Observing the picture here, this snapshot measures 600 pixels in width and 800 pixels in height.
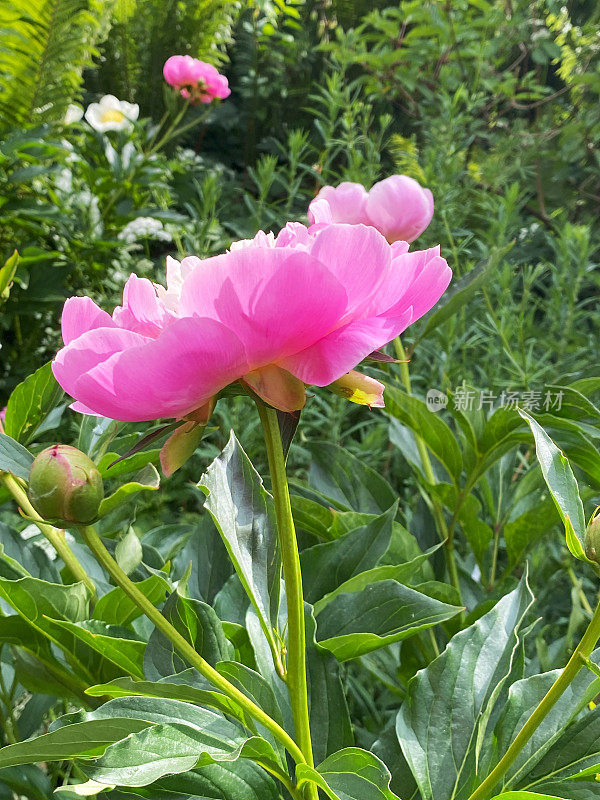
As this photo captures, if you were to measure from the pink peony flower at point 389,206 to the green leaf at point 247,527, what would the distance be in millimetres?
359

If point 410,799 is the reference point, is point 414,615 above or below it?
above

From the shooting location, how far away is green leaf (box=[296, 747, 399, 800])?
35 cm

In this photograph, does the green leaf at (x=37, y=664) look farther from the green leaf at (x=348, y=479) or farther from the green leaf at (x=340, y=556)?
the green leaf at (x=348, y=479)

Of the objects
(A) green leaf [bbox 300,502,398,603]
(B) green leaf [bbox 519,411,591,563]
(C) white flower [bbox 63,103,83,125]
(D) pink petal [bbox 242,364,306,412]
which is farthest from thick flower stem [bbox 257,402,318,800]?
(C) white flower [bbox 63,103,83,125]

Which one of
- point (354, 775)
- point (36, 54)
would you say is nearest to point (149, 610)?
point (354, 775)

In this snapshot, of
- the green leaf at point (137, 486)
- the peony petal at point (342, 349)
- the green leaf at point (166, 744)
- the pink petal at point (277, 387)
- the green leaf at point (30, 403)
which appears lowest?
the green leaf at point (166, 744)

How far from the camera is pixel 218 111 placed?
2988 millimetres

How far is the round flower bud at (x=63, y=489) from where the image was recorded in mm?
297

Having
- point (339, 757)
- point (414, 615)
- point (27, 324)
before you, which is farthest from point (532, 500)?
point (27, 324)

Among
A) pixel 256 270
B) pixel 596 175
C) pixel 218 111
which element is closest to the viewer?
pixel 256 270

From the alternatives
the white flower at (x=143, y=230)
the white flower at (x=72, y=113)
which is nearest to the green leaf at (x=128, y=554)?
the white flower at (x=143, y=230)

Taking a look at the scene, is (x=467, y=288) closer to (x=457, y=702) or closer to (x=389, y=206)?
(x=389, y=206)

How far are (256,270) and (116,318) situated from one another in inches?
4.0

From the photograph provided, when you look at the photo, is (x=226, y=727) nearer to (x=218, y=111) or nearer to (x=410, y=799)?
(x=410, y=799)
